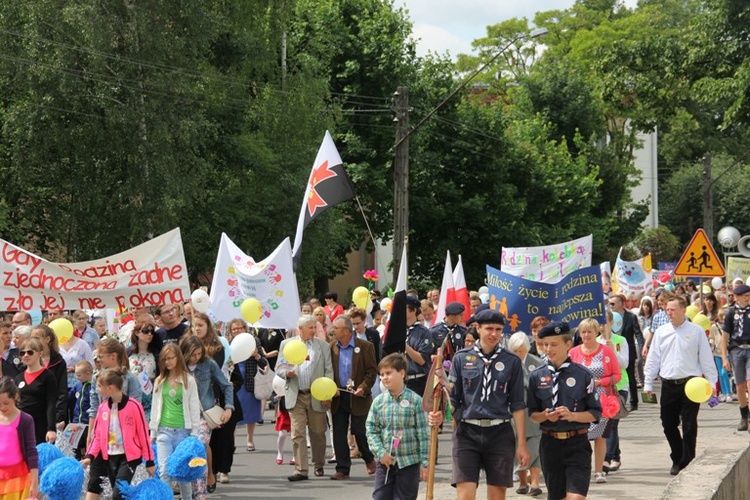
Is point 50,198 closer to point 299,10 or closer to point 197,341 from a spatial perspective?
point 299,10

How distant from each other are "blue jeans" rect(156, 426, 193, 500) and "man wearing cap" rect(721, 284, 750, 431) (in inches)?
295

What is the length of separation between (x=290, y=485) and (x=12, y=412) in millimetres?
4479

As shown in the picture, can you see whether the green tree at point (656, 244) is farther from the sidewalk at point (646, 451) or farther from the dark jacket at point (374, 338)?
the dark jacket at point (374, 338)

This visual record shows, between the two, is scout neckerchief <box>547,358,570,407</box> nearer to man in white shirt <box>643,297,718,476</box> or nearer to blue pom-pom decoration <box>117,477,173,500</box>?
blue pom-pom decoration <box>117,477,173,500</box>

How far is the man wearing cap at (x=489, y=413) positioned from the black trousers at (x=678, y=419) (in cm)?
391

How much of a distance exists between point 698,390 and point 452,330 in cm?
302

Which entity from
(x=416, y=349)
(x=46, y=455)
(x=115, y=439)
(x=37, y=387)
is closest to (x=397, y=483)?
(x=115, y=439)

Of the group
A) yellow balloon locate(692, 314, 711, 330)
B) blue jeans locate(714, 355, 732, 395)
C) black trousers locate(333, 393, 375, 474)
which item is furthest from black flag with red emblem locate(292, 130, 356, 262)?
blue jeans locate(714, 355, 732, 395)

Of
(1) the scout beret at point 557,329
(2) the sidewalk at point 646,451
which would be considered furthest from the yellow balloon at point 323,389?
(1) the scout beret at point 557,329

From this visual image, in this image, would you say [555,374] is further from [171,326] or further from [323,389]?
[171,326]

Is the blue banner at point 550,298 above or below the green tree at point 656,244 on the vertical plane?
below

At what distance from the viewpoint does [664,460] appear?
44.9 ft

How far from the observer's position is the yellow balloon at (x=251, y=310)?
51.4 ft

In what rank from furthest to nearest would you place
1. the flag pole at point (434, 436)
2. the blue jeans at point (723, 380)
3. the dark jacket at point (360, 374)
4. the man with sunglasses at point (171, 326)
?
the blue jeans at point (723, 380), the dark jacket at point (360, 374), the man with sunglasses at point (171, 326), the flag pole at point (434, 436)
